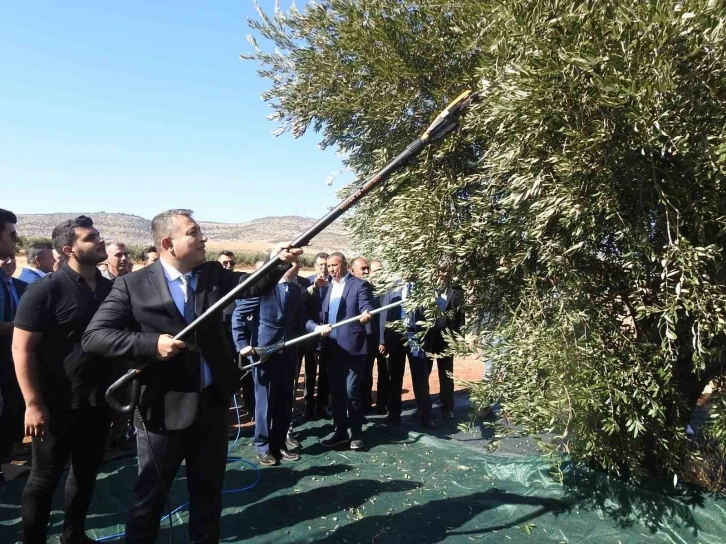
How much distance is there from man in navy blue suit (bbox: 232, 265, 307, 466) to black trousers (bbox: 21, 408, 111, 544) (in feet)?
6.88

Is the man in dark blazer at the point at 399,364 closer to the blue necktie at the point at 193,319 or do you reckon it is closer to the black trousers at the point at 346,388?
the black trousers at the point at 346,388

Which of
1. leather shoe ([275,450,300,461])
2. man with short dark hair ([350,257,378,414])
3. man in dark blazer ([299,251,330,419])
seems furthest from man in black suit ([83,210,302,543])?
man in dark blazer ([299,251,330,419])

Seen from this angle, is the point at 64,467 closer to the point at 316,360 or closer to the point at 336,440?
the point at 336,440

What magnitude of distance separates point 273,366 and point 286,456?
117 centimetres

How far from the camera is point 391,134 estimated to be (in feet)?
18.9

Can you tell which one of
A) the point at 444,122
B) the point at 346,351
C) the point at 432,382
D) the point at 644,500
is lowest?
the point at 432,382

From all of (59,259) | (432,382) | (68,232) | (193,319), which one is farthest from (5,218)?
(432,382)

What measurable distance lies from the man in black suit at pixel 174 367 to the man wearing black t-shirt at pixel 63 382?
0.73 meters

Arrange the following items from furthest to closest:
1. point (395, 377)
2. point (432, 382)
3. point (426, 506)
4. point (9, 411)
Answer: point (432, 382), point (395, 377), point (426, 506), point (9, 411)

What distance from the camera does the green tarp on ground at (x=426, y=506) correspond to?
473cm

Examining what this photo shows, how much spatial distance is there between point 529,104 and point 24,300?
389cm

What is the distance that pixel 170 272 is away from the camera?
12.0 feet

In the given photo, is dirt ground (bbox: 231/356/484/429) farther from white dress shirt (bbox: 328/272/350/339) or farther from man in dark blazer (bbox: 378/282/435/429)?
white dress shirt (bbox: 328/272/350/339)

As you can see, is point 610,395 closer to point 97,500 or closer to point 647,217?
point 647,217
